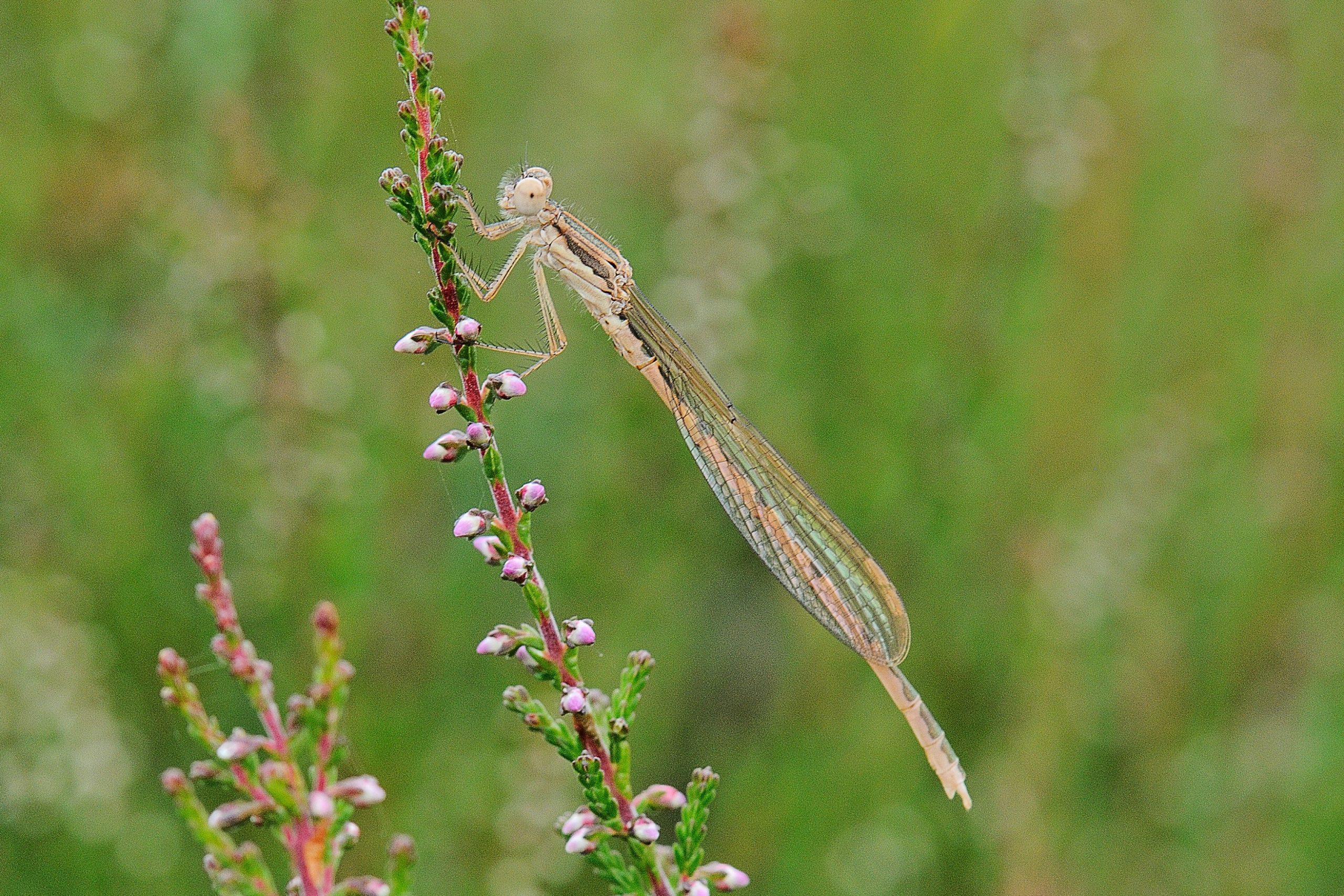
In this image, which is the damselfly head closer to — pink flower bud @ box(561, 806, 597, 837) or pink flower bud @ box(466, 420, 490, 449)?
pink flower bud @ box(466, 420, 490, 449)

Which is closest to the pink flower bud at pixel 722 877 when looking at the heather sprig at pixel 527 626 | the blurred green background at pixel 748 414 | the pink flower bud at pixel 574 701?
the heather sprig at pixel 527 626

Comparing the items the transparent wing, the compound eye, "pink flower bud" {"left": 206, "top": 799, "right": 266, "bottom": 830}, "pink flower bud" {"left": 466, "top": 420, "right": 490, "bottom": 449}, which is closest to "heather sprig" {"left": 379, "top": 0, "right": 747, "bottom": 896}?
"pink flower bud" {"left": 466, "top": 420, "right": 490, "bottom": 449}

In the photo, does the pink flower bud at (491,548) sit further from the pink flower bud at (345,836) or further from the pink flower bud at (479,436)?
the pink flower bud at (345,836)

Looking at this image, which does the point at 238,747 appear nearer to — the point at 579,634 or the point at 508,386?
the point at 579,634

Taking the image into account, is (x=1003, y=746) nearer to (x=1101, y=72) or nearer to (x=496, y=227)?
(x=496, y=227)

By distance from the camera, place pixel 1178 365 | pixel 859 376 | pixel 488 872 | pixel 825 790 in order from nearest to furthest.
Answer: pixel 488 872 → pixel 825 790 → pixel 859 376 → pixel 1178 365

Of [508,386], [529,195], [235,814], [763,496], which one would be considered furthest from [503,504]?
[763,496]

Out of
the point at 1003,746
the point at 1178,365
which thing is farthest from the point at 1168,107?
the point at 1003,746
